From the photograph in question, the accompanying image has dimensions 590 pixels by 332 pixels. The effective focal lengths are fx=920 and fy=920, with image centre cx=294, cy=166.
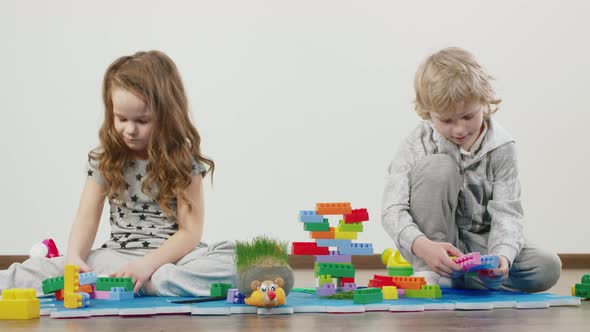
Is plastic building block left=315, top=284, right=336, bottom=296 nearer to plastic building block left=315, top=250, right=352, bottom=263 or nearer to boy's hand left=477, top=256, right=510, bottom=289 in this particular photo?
plastic building block left=315, top=250, right=352, bottom=263

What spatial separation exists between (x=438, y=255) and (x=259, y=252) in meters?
0.42

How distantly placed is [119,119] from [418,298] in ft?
2.45

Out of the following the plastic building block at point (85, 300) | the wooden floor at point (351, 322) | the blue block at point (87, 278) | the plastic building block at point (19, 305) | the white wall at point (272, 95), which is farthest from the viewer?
the white wall at point (272, 95)

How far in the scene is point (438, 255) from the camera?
1.88 metres

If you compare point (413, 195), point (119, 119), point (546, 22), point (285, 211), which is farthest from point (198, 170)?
point (546, 22)

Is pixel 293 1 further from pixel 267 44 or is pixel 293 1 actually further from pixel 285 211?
pixel 285 211

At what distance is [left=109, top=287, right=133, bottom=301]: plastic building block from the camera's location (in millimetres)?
1821

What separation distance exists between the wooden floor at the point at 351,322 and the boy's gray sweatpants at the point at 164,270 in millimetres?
325

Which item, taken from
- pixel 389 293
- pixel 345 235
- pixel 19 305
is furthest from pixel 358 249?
pixel 19 305

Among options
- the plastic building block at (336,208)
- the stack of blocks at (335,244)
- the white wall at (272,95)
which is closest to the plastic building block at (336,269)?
the stack of blocks at (335,244)

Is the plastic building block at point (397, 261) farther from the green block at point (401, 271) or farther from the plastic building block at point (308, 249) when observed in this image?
the plastic building block at point (308, 249)

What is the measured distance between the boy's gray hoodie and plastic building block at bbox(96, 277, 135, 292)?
579 millimetres

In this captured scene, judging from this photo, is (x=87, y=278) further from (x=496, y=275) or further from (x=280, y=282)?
(x=496, y=275)

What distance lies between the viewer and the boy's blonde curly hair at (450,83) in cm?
195
